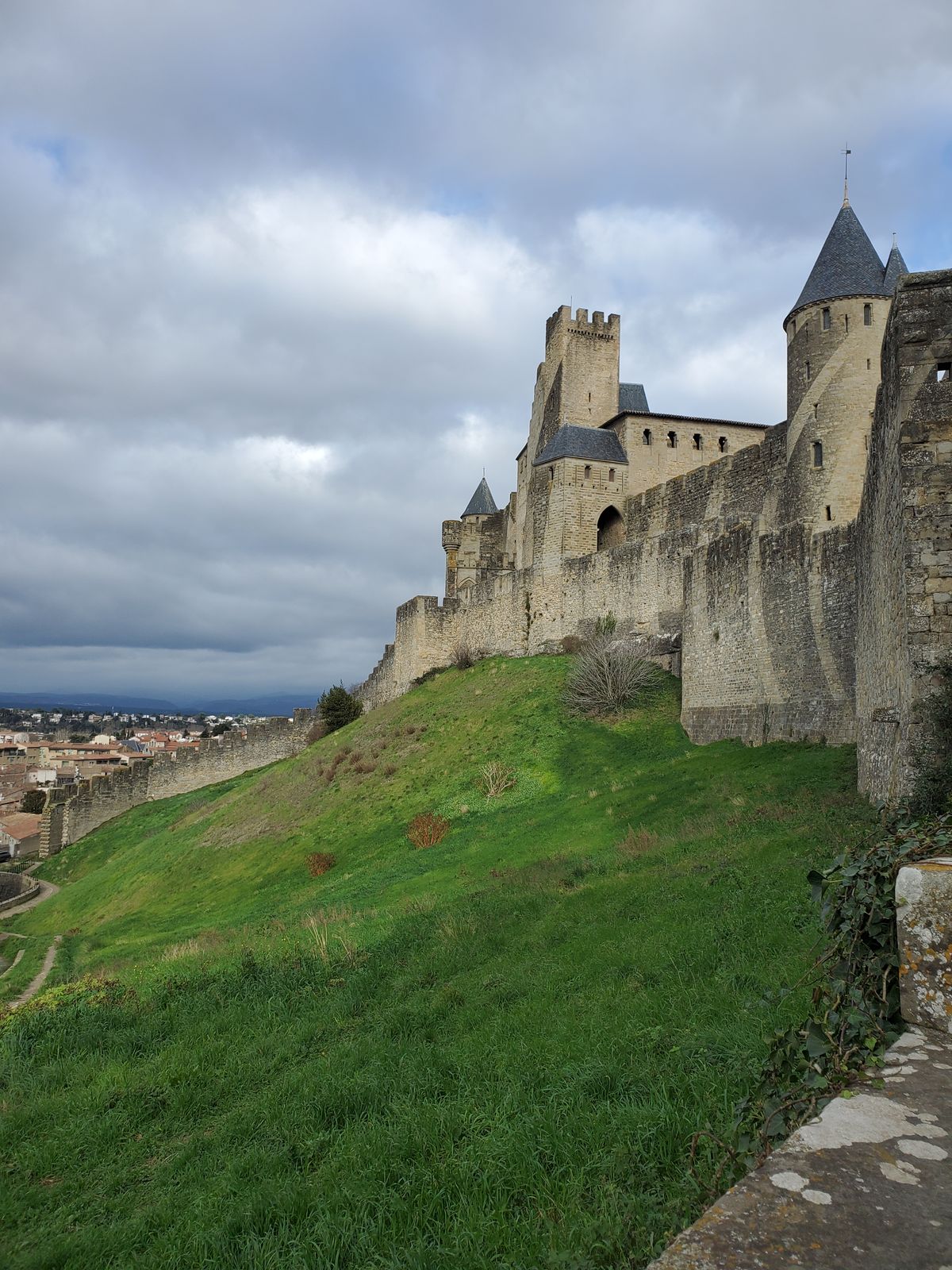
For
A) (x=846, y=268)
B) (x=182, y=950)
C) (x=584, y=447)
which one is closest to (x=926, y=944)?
(x=182, y=950)

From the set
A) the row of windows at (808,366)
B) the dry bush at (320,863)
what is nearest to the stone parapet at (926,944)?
the dry bush at (320,863)

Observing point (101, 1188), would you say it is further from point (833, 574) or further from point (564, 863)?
point (833, 574)

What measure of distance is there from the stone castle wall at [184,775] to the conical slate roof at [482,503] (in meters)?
18.6

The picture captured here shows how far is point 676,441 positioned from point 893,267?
1530cm

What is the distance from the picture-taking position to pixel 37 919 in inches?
1321

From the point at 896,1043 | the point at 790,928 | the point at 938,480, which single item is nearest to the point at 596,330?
the point at 938,480

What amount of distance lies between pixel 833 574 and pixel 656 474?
2486 cm

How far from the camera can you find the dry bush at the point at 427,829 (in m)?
22.7

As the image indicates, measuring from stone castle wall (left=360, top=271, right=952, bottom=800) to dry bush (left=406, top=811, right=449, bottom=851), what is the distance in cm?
832

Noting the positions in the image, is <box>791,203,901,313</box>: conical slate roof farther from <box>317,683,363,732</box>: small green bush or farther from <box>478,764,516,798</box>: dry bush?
<box>317,683,363,732</box>: small green bush

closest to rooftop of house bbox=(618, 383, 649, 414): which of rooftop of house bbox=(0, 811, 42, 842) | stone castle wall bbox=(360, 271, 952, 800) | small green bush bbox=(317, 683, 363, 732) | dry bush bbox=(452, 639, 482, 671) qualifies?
stone castle wall bbox=(360, 271, 952, 800)

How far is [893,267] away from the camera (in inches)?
1185

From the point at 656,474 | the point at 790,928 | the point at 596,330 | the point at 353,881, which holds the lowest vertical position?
the point at 353,881

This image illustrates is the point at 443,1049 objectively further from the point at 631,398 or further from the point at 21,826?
the point at 21,826
